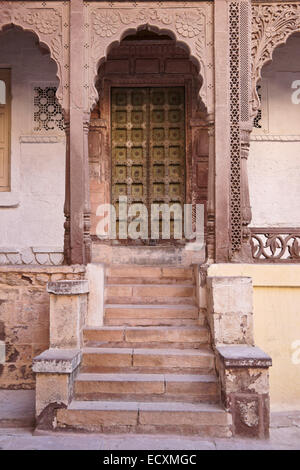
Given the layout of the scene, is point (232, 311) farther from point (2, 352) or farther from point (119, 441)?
point (2, 352)

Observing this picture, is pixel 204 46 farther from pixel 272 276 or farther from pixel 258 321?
pixel 258 321

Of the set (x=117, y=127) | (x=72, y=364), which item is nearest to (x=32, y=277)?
(x=72, y=364)

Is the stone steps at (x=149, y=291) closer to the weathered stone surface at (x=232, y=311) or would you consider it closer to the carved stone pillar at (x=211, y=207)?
the carved stone pillar at (x=211, y=207)

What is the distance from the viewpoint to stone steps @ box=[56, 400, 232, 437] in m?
4.09

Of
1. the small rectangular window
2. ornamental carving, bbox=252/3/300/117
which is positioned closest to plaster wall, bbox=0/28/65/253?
the small rectangular window

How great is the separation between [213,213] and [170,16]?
92.4 inches

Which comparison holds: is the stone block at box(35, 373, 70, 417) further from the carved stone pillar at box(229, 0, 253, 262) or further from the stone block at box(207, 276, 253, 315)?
the carved stone pillar at box(229, 0, 253, 262)

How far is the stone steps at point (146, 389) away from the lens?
4395 millimetres

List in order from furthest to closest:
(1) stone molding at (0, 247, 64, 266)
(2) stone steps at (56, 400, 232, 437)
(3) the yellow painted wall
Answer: (1) stone molding at (0, 247, 64, 266)
(3) the yellow painted wall
(2) stone steps at (56, 400, 232, 437)

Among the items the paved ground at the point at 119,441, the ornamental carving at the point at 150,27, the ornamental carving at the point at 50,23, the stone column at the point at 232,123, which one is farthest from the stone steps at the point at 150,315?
the ornamental carving at the point at 50,23

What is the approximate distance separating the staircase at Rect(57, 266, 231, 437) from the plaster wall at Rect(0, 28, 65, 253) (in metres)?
2.39

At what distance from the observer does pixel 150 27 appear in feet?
18.1

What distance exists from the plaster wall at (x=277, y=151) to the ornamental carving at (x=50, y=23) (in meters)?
3.36


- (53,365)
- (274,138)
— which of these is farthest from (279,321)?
(274,138)
